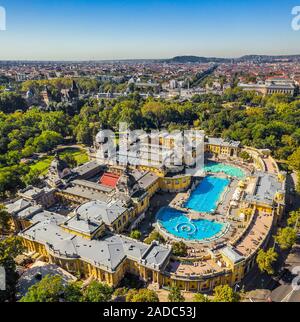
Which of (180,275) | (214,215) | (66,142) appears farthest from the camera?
(66,142)

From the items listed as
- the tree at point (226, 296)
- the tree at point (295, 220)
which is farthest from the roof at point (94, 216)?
the tree at point (295, 220)

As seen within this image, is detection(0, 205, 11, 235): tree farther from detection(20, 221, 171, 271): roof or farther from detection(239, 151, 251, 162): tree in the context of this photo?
detection(239, 151, 251, 162): tree

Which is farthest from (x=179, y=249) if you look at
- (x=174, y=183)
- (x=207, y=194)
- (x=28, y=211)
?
(x=28, y=211)

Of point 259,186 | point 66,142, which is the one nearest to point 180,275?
point 259,186
